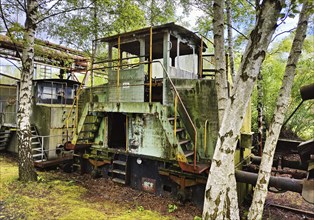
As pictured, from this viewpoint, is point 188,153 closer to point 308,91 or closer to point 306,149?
point 306,149

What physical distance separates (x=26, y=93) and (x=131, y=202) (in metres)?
4.05

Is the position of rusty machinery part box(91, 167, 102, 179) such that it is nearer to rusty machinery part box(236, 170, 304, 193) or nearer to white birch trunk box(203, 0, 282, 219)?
rusty machinery part box(236, 170, 304, 193)

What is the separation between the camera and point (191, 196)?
217 inches

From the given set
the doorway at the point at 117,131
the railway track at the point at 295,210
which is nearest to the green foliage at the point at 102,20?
the doorway at the point at 117,131

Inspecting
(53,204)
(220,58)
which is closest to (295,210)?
(220,58)

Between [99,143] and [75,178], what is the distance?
1414 millimetres

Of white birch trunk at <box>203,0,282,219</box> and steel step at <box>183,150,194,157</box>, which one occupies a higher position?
white birch trunk at <box>203,0,282,219</box>

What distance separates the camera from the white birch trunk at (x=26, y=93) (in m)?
5.81

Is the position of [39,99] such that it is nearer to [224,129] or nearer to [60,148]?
[60,148]

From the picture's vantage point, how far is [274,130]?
3922 mm

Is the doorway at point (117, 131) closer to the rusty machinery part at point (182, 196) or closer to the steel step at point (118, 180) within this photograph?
the steel step at point (118, 180)

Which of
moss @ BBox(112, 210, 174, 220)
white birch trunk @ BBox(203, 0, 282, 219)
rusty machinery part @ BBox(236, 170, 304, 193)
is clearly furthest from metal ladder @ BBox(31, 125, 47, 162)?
white birch trunk @ BBox(203, 0, 282, 219)

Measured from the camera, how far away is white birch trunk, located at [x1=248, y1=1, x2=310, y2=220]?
3.80 meters

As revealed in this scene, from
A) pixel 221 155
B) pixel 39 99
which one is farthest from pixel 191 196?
pixel 39 99
